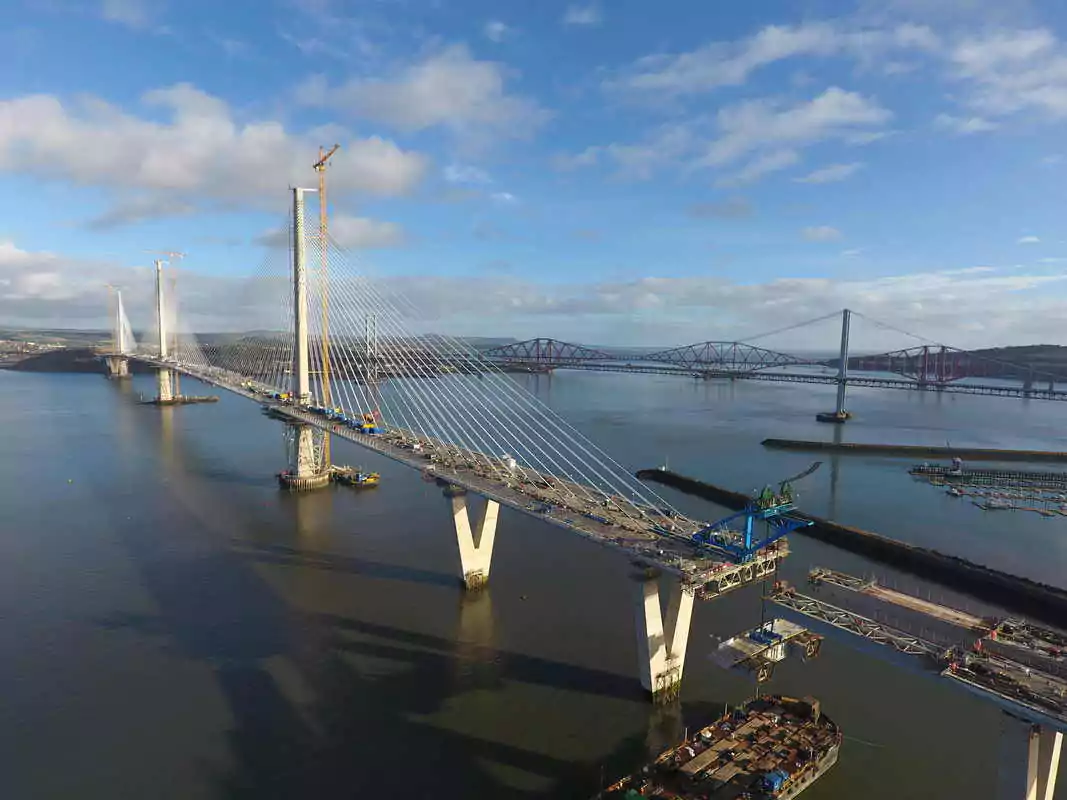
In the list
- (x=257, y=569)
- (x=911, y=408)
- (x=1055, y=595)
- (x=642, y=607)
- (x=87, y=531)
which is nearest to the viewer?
(x=642, y=607)

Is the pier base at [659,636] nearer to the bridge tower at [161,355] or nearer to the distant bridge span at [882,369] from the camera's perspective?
the distant bridge span at [882,369]

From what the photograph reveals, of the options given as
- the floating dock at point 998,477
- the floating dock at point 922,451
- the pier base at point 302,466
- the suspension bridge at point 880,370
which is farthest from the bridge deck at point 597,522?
the suspension bridge at point 880,370

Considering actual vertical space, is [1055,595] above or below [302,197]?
below

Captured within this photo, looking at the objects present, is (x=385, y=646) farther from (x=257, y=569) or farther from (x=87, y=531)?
(x=87, y=531)

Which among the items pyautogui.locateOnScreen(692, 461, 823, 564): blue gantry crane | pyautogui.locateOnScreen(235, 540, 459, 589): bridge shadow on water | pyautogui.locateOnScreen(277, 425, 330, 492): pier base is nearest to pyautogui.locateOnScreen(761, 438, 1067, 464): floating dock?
pyautogui.locateOnScreen(277, 425, 330, 492): pier base

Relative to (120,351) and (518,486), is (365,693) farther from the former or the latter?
(120,351)

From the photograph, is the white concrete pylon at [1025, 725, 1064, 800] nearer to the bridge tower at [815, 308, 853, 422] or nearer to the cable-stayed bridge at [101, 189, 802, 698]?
the cable-stayed bridge at [101, 189, 802, 698]

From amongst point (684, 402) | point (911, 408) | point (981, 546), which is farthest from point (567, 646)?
point (911, 408)
